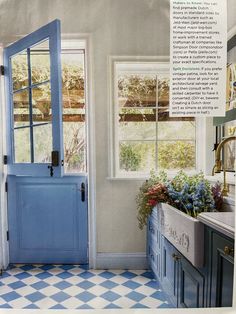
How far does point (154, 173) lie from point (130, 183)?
95mm

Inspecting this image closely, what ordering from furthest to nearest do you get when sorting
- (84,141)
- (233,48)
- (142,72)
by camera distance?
(84,141)
(142,72)
(233,48)

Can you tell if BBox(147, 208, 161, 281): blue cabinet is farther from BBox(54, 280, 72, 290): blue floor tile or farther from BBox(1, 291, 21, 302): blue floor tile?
BBox(1, 291, 21, 302): blue floor tile

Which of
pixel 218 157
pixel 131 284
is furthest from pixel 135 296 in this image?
pixel 218 157

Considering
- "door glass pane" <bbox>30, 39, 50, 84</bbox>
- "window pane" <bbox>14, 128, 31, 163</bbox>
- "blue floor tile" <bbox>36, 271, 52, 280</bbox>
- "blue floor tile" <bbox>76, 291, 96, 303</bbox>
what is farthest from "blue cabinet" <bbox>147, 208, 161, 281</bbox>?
"door glass pane" <bbox>30, 39, 50, 84</bbox>

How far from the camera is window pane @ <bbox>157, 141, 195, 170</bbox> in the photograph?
0.83 meters

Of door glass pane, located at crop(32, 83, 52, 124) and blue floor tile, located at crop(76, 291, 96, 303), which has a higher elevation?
door glass pane, located at crop(32, 83, 52, 124)

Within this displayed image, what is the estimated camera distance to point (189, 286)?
0.93 metres

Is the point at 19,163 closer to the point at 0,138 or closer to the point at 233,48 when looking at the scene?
the point at 0,138

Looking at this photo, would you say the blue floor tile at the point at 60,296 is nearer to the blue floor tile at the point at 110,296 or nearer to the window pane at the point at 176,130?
the blue floor tile at the point at 110,296

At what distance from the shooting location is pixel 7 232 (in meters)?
1.00

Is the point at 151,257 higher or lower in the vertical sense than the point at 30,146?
lower

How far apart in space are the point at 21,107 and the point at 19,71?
0.13 meters

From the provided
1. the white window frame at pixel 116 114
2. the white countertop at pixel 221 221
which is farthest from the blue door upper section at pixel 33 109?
the white countertop at pixel 221 221

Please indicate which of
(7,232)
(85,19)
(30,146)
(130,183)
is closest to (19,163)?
(30,146)
